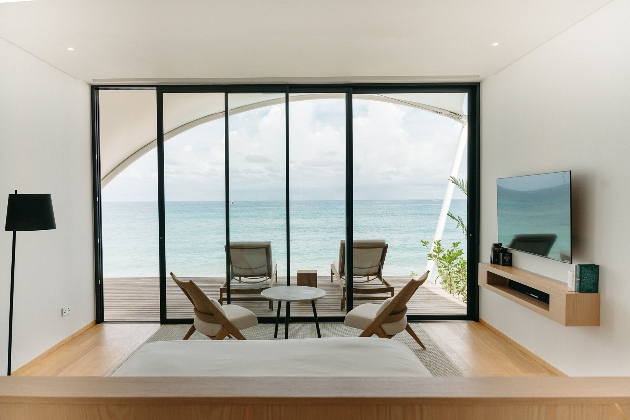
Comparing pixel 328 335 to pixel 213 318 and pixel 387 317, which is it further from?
pixel 213 318

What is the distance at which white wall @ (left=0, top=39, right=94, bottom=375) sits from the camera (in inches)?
127

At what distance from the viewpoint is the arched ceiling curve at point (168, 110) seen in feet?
15.2

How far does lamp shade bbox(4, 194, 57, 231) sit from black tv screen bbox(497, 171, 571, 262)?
3648 mm

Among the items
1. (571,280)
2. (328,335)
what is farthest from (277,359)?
(328,335)

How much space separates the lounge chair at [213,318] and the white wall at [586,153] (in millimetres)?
2521

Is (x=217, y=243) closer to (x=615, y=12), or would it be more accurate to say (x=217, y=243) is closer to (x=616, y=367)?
(x=616, y=367)

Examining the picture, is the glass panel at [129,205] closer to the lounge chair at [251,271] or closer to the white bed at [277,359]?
the lounge chair at [251,271]

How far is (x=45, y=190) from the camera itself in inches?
147

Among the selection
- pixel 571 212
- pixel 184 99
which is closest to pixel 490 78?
pixel 571 212

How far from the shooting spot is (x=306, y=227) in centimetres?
1266

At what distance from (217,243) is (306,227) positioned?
8.05 meters

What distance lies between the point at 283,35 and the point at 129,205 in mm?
12229

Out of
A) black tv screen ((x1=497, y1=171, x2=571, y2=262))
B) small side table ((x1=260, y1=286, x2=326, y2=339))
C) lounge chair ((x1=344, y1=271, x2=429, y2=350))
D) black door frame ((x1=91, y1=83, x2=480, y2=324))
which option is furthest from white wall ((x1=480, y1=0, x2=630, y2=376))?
small side table ((x1=260, y1=286, x2=326, y2=339))

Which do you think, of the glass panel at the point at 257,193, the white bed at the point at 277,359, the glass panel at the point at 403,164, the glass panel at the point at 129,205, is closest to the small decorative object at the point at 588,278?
the white bed at the point at 277,359
